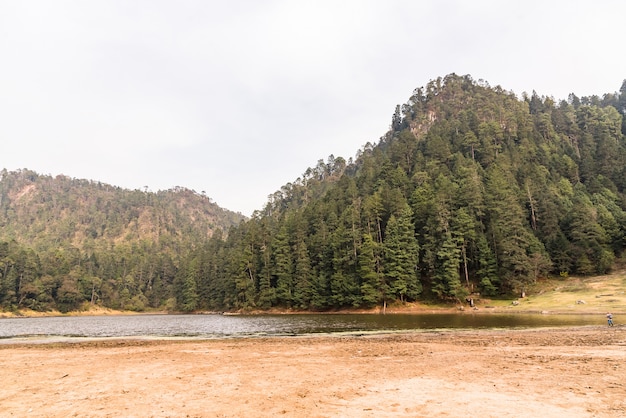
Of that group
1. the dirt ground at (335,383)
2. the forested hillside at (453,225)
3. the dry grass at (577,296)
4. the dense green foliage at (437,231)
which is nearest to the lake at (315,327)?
the dry grass at (577,296)

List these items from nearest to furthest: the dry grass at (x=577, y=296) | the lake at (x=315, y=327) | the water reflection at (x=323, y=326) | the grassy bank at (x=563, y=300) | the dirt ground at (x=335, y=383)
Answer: the dirt ground at (x=335, y=383) < the lake at (x=315, y=327) < the water reflection at (x=323, y=326) < the dry grass at (x=577, y=296) < the grassy bank at (x=563, y=300)

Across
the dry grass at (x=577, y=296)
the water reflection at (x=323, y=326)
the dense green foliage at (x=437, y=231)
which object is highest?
the dense green foliage at (x=437, y=231)

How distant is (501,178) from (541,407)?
99.1 metres

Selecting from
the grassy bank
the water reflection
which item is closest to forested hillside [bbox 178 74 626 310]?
the grassy bank

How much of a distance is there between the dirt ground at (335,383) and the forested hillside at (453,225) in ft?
204

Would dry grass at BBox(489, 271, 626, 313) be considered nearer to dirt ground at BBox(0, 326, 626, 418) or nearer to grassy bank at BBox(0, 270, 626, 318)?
grassy bank at BBox(0, 270, 626, 318)

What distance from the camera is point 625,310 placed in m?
50.7

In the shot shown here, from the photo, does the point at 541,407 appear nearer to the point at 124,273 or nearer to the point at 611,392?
the point at 611,392

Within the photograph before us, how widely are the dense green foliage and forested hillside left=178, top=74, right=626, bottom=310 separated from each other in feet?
1.26

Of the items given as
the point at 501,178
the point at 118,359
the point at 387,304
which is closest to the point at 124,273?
the point at 387,304

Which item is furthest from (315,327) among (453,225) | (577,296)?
(453,225)

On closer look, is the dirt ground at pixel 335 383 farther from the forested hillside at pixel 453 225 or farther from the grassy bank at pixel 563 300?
the forested hillside at pixel 453 225

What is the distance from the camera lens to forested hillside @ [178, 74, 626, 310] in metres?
83.6

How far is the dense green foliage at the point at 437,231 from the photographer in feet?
277
